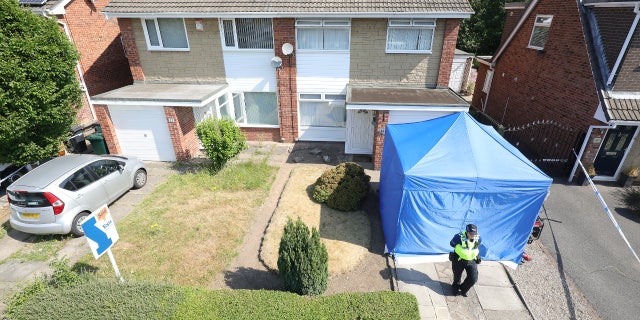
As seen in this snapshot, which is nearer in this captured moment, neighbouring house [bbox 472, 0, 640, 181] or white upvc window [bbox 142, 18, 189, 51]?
neighbouring house [bbox 472, 0, 640, 181]

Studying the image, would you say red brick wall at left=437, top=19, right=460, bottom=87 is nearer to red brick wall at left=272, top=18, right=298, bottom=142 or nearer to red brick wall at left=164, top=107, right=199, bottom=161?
red brick wall at left=272, top=18, right=298, bottom=142

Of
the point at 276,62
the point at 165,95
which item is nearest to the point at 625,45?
the point at 276,62

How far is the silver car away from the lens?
7.07 meters

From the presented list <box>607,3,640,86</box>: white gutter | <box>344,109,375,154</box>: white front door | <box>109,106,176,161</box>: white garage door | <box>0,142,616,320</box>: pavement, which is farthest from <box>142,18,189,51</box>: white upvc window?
<box>607,3,640,86</box>: white gutter

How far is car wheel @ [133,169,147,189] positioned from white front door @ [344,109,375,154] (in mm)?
7364

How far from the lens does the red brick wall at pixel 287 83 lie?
11305 millimetres

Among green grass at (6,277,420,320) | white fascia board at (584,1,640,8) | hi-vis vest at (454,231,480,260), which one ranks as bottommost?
green grass at (6,277,420,320)

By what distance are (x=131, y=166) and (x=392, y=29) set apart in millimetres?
10117

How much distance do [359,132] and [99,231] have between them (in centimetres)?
896

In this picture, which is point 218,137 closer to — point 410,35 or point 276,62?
point 276,62

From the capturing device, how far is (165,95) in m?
A: 11.1

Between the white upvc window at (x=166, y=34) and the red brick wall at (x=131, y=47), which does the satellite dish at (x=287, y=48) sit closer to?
the white upvc window at (x=166, y=34)

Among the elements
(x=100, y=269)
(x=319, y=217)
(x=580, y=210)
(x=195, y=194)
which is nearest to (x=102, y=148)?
(x=195, y=194)

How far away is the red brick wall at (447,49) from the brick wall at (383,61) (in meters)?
0.14
